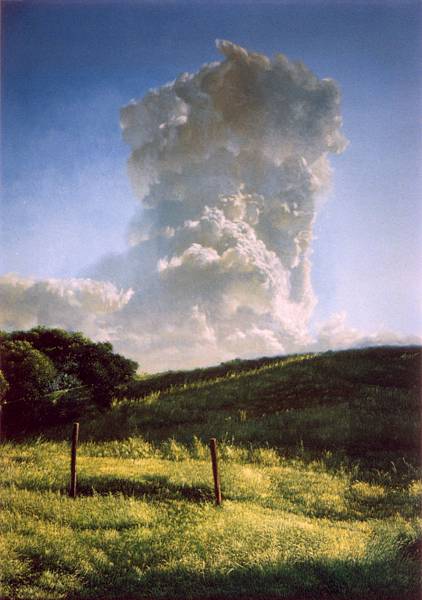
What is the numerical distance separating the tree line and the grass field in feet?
4.08

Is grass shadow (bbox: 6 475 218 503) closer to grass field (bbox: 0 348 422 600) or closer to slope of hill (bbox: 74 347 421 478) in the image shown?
grass field (bbox: 0 348 422 600)

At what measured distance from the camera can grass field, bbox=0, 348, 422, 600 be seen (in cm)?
778

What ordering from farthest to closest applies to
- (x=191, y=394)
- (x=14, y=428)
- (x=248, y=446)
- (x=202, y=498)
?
1. (x=191, y=394)
2. (x=14, y=428)
3. (x=248, y=446)
4. (x=202, y=498)

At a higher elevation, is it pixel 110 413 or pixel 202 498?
pixel 110 413

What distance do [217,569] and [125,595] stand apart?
1.78m

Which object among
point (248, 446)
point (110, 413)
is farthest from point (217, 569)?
point (110, 413)

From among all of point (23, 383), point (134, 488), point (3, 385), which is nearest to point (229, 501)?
point (134, 488)

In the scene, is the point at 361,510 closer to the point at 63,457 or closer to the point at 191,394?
the point at 63,457

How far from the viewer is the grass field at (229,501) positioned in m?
7.78

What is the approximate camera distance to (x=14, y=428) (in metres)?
17.0

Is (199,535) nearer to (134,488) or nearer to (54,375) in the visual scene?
(134,488)

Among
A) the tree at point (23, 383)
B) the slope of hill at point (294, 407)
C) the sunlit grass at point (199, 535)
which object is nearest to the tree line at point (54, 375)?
the tree at point (23, 383)

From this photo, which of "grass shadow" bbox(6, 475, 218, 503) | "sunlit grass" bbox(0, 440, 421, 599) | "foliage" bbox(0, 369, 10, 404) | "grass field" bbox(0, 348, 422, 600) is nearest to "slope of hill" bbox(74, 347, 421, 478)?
"grass field" bbox(0, 348, 422, 600)

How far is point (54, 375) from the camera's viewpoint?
18.4m
